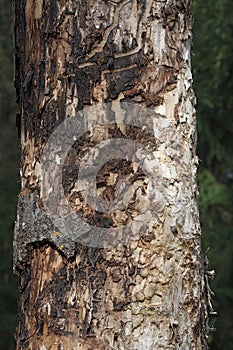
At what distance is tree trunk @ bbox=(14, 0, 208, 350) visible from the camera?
160 cm

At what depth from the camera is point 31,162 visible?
1732mm

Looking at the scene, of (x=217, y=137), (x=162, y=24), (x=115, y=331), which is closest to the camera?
(x=115, y=331)

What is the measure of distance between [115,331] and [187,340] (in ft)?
0.69

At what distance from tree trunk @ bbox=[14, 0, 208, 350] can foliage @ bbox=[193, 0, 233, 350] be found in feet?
10.9

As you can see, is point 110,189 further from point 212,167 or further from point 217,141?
point 212,167

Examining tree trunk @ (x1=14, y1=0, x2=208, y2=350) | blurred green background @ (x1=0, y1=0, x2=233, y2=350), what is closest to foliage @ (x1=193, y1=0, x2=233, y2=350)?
blurred green background @ (x1=0, y1=0, x2=233, y2=350)

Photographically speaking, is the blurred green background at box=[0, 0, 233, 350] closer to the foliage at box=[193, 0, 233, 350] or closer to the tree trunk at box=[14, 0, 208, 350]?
the foliage at box=[193, 0, 233, 350]

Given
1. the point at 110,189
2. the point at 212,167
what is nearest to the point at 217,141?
the point at 212,167

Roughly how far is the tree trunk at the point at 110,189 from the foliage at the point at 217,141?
3308 mm

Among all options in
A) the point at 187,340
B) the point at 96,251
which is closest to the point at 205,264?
the point at 187,340

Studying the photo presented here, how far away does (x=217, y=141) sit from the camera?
18.5ft

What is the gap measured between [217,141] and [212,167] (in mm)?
427

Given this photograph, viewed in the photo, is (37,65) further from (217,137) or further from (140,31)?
(217,137)

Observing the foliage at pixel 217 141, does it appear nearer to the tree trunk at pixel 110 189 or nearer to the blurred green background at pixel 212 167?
the blurred green background at pixel 212 167
